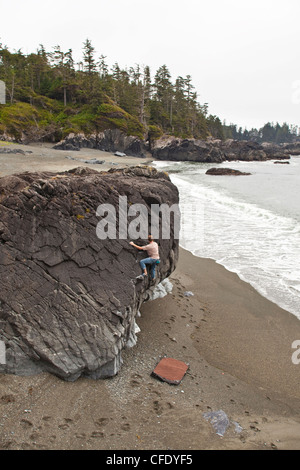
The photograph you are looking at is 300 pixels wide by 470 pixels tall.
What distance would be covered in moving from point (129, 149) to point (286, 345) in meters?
56.3

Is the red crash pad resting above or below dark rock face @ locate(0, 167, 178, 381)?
below

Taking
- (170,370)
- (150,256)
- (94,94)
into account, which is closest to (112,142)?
(94,94)

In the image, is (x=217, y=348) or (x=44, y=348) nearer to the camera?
(x=44, y=348)

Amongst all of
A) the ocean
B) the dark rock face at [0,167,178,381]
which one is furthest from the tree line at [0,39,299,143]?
the dark rock face at [0,167,178,381]

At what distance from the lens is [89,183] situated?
25.2ft

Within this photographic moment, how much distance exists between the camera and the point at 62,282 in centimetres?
668

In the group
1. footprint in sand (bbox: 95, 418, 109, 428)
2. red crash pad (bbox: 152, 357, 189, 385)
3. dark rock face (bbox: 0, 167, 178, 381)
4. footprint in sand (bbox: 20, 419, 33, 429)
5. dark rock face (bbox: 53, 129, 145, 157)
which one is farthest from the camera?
dark rock face (bbox: 53, 129, 145, 157)

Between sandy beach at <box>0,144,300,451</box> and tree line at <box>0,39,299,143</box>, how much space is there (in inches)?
1905

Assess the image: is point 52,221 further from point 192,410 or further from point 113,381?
point 192,410

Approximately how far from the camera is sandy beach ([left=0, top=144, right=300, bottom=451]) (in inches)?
202

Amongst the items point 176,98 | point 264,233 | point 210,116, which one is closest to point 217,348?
point 264,233

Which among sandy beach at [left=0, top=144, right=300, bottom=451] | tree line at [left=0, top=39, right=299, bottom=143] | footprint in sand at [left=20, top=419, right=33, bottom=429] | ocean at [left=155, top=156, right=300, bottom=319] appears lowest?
sandy beach at [left=0, top=144, right=300, bottom=451]

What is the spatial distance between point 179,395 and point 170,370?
2.13 feet

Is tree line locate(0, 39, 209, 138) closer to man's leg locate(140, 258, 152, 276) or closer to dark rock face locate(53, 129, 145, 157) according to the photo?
dark rock face locate(53, 129, 145, 157)
